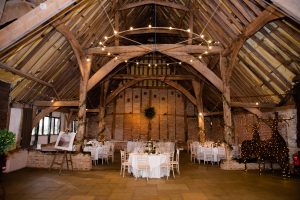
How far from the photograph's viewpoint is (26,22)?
376 centimetres

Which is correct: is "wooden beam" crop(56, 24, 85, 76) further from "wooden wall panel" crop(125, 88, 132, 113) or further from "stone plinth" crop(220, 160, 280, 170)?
"wooden wall panel" crop(125, 88, 132, 113)

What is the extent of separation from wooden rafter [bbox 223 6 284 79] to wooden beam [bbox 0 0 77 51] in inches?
181

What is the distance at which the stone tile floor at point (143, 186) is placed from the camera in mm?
4617

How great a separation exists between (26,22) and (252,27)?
561 centimetres

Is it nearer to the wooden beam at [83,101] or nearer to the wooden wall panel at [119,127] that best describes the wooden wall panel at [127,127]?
the wooden wall panel at [119,127]

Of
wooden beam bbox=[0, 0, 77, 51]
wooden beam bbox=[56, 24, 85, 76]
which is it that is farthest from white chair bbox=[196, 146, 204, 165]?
wooden beam bbox=[0, 0, 77, 51]

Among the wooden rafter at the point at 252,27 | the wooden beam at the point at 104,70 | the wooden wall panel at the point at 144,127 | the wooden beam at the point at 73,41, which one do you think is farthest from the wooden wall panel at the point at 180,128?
the wooden beam at the point at 73,41

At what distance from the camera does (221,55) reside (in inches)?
331

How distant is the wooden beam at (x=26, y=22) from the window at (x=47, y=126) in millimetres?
7890

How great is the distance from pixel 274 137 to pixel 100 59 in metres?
8.29

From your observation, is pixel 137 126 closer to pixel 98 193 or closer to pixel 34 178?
pixel 34 178

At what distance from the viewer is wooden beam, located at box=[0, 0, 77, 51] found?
3.68 meters

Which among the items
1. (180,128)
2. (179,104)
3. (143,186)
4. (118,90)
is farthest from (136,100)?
(143,186)

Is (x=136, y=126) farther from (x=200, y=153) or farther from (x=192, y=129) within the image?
(x=200, y=153)
